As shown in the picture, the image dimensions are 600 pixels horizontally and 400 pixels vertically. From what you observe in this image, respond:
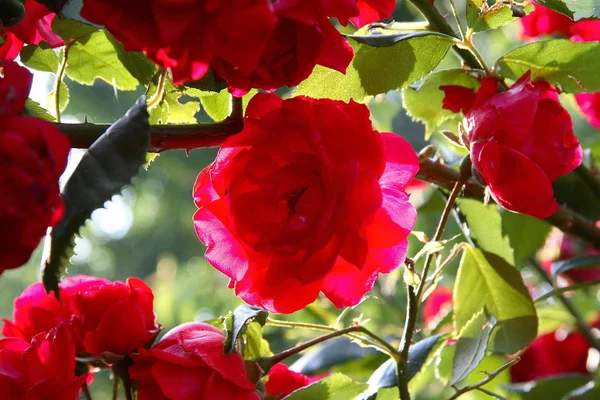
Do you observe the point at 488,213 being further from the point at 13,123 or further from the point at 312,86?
the point at 13,123

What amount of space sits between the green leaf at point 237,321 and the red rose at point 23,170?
144 millimetres

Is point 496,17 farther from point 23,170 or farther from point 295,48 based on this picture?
point 23,170

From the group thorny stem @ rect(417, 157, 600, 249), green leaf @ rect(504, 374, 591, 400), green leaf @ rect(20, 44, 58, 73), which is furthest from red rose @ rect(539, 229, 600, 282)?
green leaf @ rect(20, 44, 58, 73)

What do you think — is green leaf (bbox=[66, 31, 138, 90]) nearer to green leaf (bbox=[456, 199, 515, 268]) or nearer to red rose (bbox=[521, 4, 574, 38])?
green leaf (bbox=[456, 199, 515, 268])

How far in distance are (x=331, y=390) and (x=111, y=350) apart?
0.14m

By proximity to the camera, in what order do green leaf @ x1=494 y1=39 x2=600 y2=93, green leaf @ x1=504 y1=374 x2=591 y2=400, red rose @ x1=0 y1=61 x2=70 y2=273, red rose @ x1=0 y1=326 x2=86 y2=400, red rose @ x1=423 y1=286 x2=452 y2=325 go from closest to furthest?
red rose @ x1=0 y1=61 x2=70 y2=273
red rose @ x1=0 y1=326 x2=86 y2=400
green leaf @ x1=494 y1=39 x2=600 y2=93
green leaf @ x1=504 y1=374 x2=591 y2=400
red rose @ x1=423 y1=286 x2=452 y2=325

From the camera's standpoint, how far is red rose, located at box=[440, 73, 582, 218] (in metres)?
0.43

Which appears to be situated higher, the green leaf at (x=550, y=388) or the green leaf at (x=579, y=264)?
the green leaf at (x=579, y=264)

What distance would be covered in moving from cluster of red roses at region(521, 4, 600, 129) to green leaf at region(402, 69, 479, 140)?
0.58 feet

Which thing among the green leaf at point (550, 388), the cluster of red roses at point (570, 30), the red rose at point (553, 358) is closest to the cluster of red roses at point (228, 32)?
the cluster of red roses at point (570, 30)

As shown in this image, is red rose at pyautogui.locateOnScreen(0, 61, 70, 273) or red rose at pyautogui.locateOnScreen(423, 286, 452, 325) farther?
red rose at pyautogui.locateOnScreen(423, 286, 452, 325)

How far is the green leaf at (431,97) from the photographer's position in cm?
52

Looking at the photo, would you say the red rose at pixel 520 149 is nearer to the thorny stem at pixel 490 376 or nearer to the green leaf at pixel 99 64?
the thorny stem at pixel 490 376

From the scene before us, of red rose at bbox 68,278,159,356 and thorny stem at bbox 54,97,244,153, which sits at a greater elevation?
thorny stem at bbox 54,97,244,153
